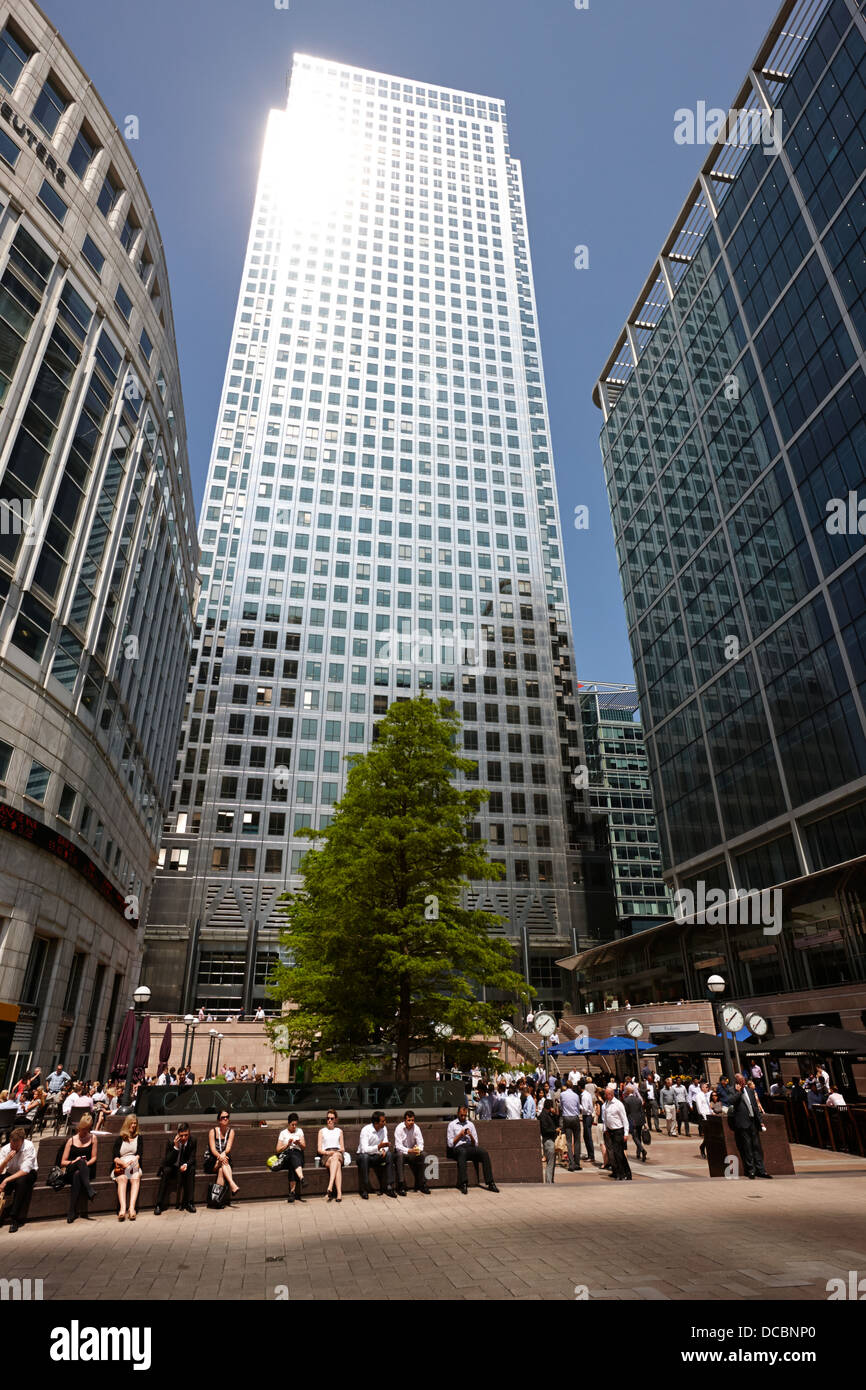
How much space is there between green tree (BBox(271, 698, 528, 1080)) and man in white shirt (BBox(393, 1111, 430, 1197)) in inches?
198

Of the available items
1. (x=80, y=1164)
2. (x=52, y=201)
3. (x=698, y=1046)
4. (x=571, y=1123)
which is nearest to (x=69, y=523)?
(x=52, y=201)

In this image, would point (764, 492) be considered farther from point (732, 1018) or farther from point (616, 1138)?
point (616, 1138)

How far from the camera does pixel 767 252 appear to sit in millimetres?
52781

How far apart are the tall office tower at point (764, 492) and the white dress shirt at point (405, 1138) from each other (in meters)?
33.8

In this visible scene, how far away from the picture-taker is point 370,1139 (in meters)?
15.5

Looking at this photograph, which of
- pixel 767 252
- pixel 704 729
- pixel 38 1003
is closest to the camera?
pixel 38 1003

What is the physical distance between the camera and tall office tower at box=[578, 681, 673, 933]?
106m

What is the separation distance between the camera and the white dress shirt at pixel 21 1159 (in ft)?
40.1

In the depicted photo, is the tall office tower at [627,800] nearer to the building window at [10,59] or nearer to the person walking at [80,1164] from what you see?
the building window at [10,59]

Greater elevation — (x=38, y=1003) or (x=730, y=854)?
(x=730, y=854)

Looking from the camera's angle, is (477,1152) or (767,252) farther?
(767,252)
